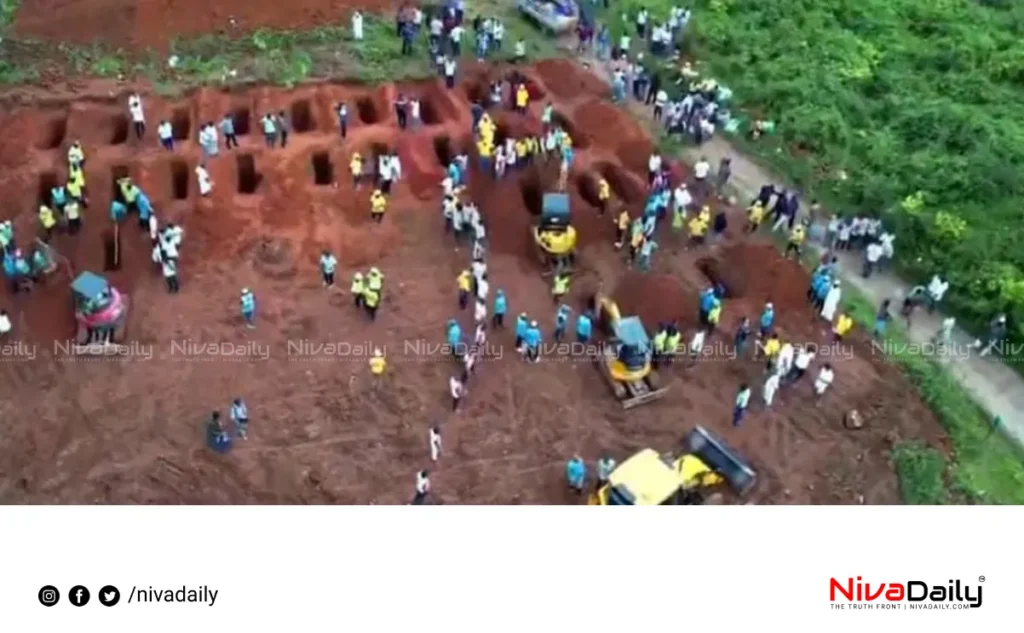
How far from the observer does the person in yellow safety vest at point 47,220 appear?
838 inches

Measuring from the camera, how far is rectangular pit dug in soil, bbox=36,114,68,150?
23531mm

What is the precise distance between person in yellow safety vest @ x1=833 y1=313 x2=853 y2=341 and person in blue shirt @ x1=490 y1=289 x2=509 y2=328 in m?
5.41

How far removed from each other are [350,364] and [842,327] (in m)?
7.96

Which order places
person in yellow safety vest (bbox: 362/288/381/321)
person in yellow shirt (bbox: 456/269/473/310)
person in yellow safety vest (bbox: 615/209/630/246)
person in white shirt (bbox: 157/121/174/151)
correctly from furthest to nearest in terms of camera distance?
person in white shirt (bbox: 157/121/174/151) < person in yellow safety vest (bbox: 615/209/630/246) < person in yellow shirt (bbox: 456/269/473/310) < person in yellow safety vest (bbox: 362/288/381/321)

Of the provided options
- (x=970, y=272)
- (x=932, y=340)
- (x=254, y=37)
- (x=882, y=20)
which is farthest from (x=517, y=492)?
(x=882, y=20)

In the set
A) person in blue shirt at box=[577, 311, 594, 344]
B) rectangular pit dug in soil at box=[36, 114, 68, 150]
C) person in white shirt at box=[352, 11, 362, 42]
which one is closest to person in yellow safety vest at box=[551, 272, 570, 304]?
person in blue shirt at box=[577, 311, 594, 344]

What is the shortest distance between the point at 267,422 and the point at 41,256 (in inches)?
199

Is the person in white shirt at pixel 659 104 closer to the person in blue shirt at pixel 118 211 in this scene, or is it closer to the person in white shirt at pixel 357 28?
the person in white shirt at pixel 357 28

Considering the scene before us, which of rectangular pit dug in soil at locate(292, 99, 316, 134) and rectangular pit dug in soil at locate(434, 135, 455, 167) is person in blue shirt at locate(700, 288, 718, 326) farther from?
rectangular pit dug in soil at locate(292, 99, 316, 134)

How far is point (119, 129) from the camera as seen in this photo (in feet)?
78.1

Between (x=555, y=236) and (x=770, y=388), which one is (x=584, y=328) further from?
(x=770, y=388)
